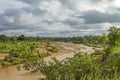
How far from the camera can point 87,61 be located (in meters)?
14.4

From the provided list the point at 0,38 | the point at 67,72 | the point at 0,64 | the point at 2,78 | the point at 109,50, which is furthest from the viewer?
the point at 0,38

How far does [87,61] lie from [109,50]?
19.4 meters

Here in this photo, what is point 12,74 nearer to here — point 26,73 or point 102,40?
point 26,73

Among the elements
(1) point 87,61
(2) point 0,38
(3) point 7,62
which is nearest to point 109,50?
(1) point 87,61

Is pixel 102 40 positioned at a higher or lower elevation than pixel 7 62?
higher

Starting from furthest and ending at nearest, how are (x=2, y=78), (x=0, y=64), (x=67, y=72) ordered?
1. (x=0, y=64)
2. (x=2, y=78)
3. (x=67, y=72)

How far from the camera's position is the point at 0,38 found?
399ft

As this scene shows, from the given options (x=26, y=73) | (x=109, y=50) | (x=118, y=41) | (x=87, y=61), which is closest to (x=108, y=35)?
(x=118, y=41)

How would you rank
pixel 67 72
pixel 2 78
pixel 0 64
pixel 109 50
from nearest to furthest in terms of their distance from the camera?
pixel 67 72, pixel 109 50, pixel 2 78, pixel 0 64

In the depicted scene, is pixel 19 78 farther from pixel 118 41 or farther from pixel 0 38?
pixel 0 38

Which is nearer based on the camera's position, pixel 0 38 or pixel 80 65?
pixel 80 65

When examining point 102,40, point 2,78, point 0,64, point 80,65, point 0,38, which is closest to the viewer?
point 80,65

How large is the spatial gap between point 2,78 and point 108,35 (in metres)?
14.9

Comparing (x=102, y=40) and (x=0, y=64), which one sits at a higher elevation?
(x=102, y=40)
